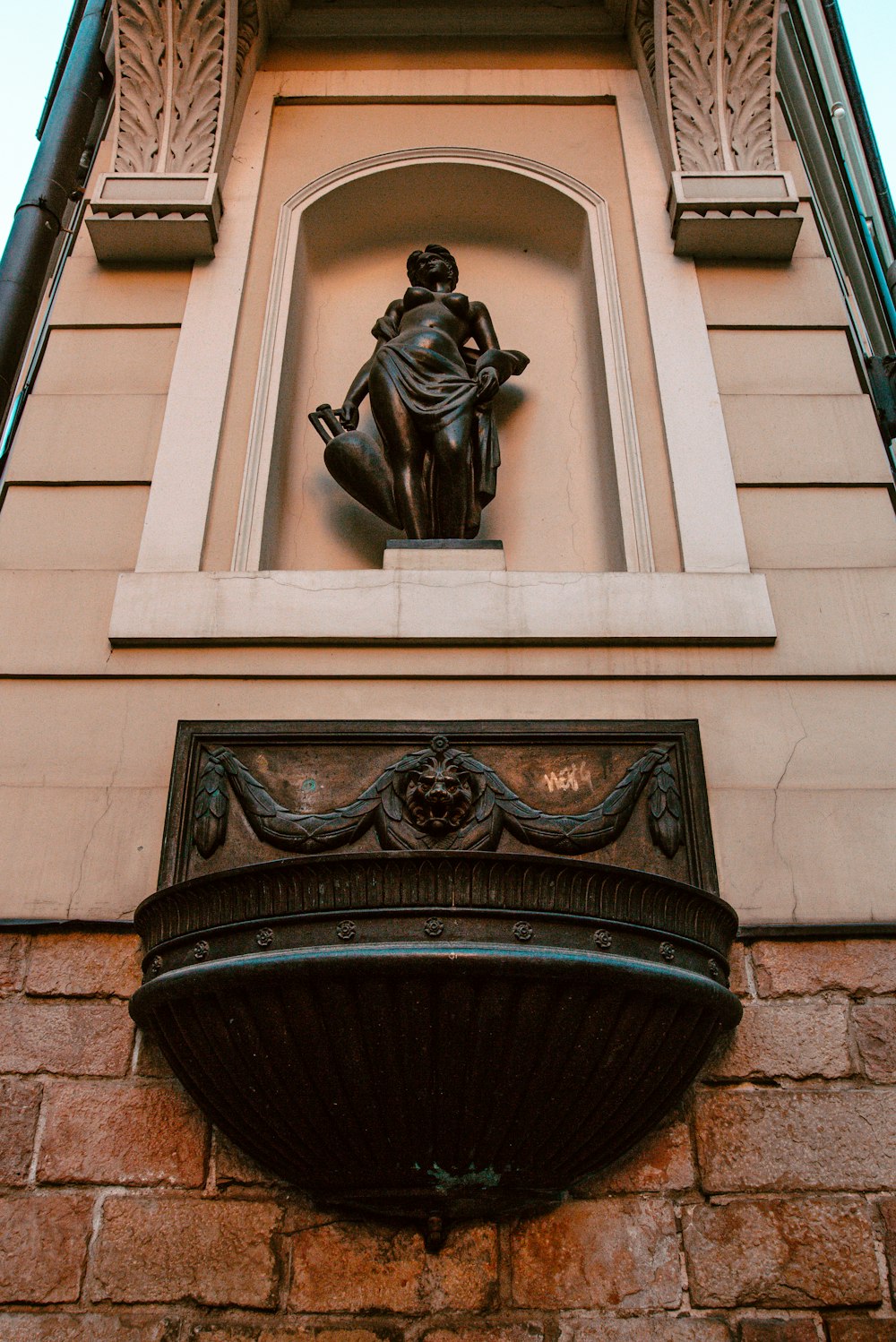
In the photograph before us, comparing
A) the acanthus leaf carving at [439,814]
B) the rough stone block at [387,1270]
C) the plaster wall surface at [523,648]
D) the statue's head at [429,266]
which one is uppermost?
the statue's head at [429,266]

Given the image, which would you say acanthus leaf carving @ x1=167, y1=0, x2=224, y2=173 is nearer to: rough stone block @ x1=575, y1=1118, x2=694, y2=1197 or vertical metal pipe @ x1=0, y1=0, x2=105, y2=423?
vertical metal pipe @ x1=0, y1=0, x2=105, y2=423

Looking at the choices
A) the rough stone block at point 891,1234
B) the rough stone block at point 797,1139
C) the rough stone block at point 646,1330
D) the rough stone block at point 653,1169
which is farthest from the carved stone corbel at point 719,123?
the rough stone block at point 646,1330

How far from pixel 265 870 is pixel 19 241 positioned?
351 cm

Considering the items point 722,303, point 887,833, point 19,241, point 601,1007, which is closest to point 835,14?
point 722,303

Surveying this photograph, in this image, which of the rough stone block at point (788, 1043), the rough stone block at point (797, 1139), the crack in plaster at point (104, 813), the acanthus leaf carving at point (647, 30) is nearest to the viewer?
the rough stone block at point (797, 1139)

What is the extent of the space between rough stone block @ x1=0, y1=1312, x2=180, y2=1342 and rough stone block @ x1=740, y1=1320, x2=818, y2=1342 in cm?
131

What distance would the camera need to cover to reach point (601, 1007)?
8.58 feet

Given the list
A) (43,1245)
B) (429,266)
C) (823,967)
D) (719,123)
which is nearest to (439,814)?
(823,967)

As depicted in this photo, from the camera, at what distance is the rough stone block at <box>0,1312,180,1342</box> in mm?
2635

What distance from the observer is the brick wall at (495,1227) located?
2641 mm

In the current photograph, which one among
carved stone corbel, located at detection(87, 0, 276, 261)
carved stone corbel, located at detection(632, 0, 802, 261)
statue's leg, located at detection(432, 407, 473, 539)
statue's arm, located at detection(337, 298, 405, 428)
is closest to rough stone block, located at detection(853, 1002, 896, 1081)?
statue's leg, located at detection(432, 407, 473, 539)

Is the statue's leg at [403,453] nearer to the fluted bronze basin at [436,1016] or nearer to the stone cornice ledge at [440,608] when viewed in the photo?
the stone cornice ledge at [440,608]

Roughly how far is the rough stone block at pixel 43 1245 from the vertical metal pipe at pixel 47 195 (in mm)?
3046

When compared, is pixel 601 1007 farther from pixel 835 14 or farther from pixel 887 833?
pixel 835 14
